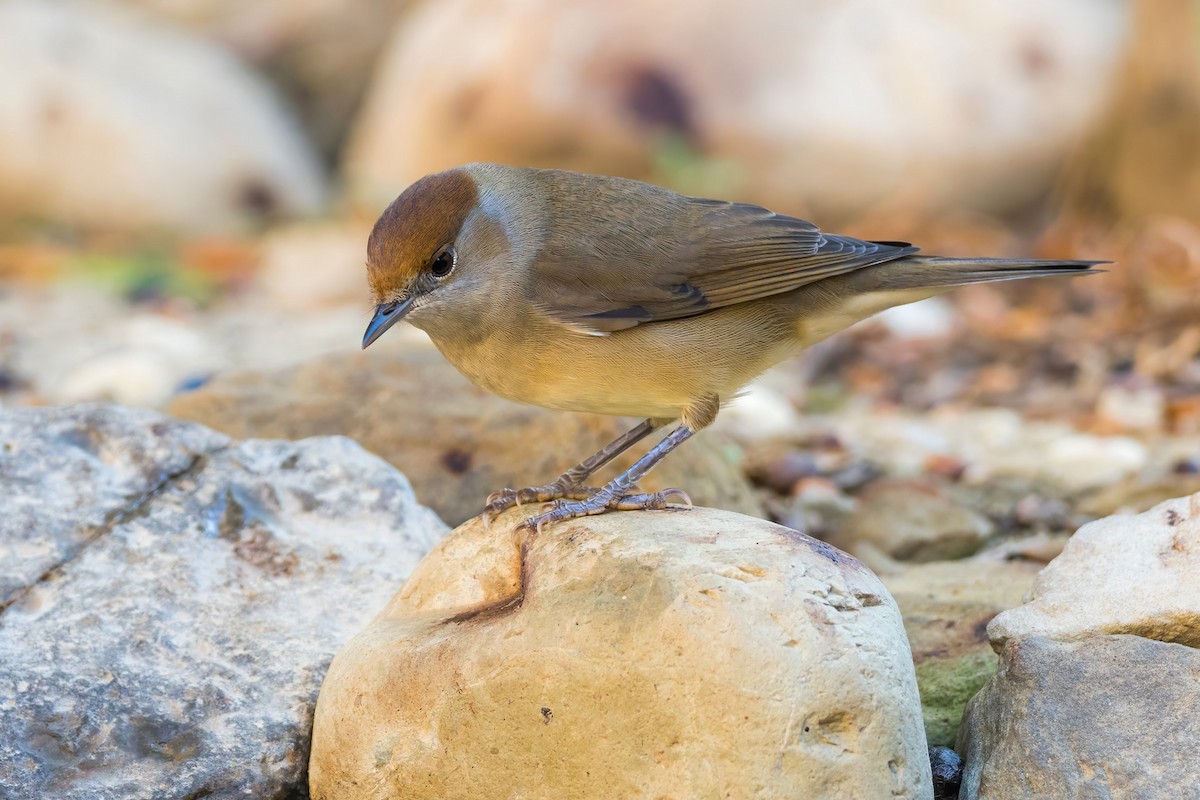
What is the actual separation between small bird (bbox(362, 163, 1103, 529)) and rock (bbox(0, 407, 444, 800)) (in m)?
0.48

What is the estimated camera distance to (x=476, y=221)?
401 centimetres

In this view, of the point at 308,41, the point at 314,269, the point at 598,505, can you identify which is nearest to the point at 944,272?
the point at 598,505

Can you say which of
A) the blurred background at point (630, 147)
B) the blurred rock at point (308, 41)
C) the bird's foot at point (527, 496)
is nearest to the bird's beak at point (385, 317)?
the bird's foot at point (527, 496)

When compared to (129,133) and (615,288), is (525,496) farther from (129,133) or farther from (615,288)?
(129,133)

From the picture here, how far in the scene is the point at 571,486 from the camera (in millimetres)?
3988

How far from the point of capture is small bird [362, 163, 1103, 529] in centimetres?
384

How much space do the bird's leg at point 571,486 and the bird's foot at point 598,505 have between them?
0.20 feet

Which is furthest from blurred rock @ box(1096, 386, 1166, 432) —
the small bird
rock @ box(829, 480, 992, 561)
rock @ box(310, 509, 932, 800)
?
rock @ box(310, 509, 932, 800)

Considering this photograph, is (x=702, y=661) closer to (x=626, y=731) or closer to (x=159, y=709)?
(x=626, y=731)

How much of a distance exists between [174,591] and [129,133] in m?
7.65

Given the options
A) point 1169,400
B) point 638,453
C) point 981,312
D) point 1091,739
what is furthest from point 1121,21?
point 1091,739

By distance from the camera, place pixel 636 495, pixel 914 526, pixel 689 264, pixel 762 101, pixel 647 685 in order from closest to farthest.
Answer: pixel 647 685 < pixel 636 495 < pixel 689 264 < pixel 914 526 < pixel 762 101

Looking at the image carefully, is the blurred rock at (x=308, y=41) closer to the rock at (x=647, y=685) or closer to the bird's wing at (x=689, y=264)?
the bird's wing at (x=689, y=264)

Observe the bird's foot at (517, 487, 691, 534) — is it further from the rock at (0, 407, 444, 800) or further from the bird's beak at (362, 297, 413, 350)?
the bird's beak at (362, 297, 413, 350)
